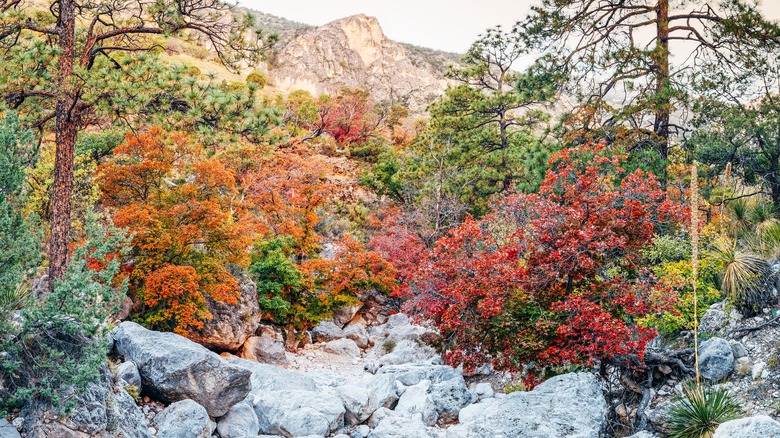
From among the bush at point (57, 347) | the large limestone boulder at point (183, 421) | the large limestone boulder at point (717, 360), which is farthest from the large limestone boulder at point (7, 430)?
the large limestone boulder at point (717, 360)

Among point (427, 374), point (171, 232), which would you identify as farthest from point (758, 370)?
point (171, 232)

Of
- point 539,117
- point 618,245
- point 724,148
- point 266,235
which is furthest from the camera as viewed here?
point 539,117

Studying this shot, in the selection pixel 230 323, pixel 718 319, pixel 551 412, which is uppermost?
pixel 718 319

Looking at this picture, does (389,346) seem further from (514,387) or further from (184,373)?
(184,373)

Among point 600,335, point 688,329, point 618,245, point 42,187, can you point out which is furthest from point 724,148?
point 42,187

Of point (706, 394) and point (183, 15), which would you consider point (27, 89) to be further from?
point (706, 394)

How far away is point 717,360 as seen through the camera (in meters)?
8.62

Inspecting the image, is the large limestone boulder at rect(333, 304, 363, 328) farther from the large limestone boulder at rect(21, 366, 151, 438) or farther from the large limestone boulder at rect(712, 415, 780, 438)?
the large limestone boulder at rect(712, 415, 780, 438)

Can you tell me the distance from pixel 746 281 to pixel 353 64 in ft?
203

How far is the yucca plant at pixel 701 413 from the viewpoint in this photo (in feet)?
23.8

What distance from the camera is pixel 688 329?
10.2 metres

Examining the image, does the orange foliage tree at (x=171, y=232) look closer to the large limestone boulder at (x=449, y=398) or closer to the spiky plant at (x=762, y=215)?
the large limestone boulder at (x=449, y=398)

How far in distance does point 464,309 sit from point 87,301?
21.1 ft

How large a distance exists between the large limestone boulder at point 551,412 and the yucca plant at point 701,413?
111 cm
